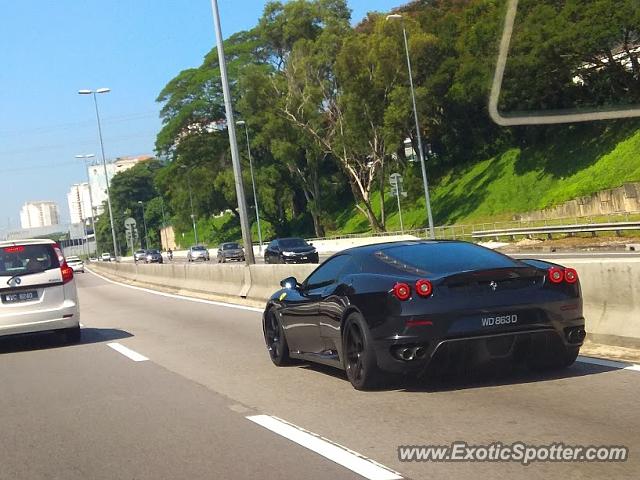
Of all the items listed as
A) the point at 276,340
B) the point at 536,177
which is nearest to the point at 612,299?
the point at 276,340

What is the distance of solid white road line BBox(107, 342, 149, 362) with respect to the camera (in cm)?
1212

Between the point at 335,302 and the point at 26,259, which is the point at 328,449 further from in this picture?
the point at 26,259

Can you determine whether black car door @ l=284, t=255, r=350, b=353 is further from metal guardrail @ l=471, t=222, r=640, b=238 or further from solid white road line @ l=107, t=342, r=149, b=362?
metal guardrail @ l=471, t=222, r=640, b=238

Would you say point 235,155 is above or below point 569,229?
above

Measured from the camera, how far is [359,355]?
8.02 metres

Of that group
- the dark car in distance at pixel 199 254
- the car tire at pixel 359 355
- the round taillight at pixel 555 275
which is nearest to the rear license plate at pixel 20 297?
the car tire at pixel 359 355

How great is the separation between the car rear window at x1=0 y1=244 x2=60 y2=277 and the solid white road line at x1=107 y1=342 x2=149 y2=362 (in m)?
1.60

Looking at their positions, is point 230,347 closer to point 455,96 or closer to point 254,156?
point 455,96

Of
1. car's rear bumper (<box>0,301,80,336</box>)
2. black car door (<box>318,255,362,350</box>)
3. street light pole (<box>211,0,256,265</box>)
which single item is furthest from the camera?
street light pole (<box>211,0,256,265</box>)

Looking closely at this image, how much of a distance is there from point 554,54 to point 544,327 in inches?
1635

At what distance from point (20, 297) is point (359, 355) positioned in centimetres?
769

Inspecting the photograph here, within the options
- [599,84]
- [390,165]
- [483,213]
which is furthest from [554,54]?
[390,165]

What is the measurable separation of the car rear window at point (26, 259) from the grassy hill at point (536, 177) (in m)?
33.2

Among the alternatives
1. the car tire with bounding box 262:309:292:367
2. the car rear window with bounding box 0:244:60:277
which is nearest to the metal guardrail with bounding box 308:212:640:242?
the car rear window with bounding box 0:244:60:277
